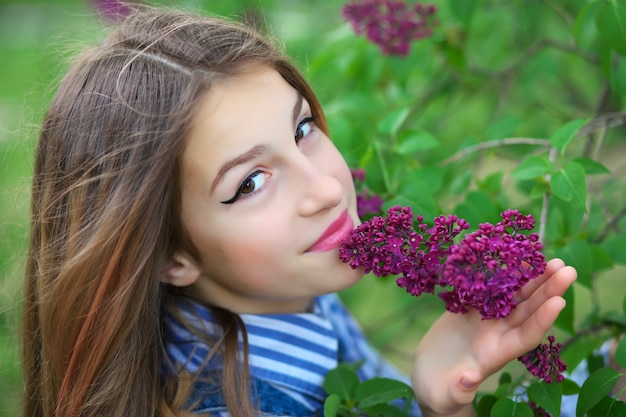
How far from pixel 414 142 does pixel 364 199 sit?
0.24 metres

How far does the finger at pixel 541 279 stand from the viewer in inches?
43.2

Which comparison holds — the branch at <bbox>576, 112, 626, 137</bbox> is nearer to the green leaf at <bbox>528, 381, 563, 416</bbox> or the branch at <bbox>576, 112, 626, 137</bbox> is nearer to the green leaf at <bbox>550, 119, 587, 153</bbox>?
the green leaf at <bbox>550, 119, 587, 153</bbox>

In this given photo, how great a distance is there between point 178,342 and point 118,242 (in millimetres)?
302

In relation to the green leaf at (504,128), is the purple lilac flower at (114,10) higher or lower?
higher

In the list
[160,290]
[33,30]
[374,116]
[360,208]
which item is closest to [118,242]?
[160,290]

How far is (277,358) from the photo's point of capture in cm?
151

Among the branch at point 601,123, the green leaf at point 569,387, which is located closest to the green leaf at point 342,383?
the green leaf at point 569,387

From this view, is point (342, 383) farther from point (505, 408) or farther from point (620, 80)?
point (620, 80)

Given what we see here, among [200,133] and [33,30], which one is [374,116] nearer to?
[200,133]

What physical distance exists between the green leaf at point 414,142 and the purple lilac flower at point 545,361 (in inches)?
22.3

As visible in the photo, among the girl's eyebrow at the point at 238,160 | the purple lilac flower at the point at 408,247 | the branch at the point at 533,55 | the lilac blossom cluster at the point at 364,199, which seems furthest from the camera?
the branch at the point at 533,55

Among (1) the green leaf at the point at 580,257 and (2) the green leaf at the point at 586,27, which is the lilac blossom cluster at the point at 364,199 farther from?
(2) the green leaf at the point at 586,27

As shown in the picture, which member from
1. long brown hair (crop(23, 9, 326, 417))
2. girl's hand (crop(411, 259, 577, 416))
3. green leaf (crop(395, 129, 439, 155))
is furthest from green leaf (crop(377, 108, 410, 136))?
girl's hand (crop(411, 259, 577, 416))

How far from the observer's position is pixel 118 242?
4.18ft
